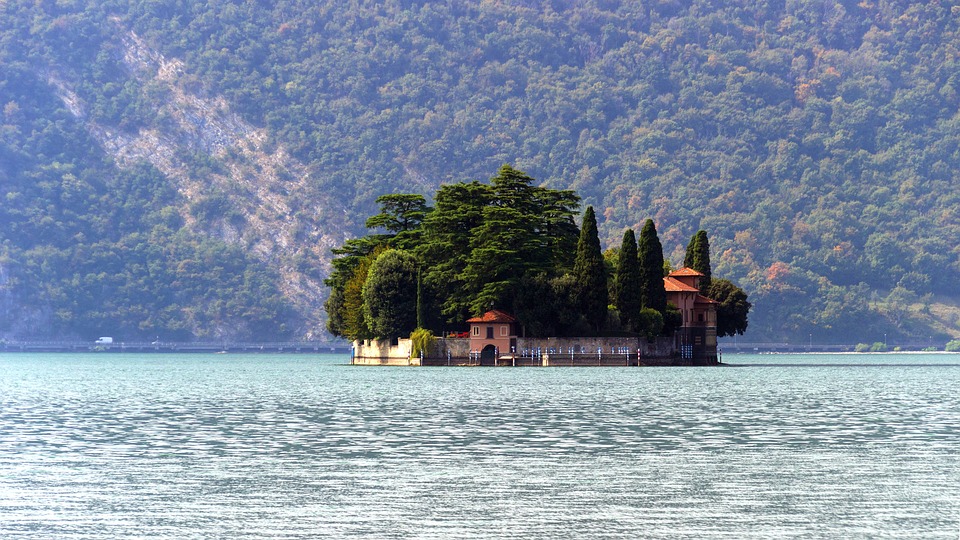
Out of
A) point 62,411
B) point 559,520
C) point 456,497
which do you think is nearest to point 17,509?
point 456,497

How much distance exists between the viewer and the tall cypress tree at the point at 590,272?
4850 inches

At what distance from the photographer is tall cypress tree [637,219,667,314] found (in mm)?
127000

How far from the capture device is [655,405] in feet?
211

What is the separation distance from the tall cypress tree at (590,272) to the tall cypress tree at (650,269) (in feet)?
15.5

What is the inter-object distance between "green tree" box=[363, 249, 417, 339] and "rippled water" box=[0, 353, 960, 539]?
67799 mm

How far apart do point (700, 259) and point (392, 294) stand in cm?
3206

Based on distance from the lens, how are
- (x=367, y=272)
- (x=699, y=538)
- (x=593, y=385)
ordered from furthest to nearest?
(x=367, y=272) → (x=593, y=385) → (x=699, y=538)

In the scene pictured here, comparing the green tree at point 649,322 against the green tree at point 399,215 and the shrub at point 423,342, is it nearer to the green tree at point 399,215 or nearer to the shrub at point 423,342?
the shrub at point 423,342

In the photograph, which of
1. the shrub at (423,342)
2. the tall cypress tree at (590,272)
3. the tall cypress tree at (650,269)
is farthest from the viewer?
the shrub at (423,342)

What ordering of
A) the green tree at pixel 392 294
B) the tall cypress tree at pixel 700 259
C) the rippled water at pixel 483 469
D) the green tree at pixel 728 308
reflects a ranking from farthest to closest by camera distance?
the green tree at pixel 728 308 < the tall cypress tree at pixel 700 259 < the green tree at pixel 392 294 < the rippled water at pixel 483 469

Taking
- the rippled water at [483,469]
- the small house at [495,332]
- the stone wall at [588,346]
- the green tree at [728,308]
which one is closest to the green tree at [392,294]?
the small house at [495,332]

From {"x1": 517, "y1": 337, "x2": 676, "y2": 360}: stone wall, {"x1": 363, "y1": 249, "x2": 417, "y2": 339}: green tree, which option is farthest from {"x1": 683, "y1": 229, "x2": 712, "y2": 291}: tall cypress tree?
{"x1": 363, "y1": 249, "x2": 417, "y2": 339}: green tree

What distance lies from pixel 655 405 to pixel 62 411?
25.4 m

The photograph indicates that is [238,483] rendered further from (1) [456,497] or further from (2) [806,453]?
(2) [806,453]
